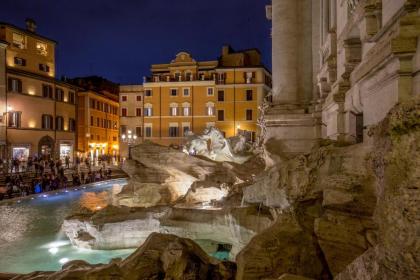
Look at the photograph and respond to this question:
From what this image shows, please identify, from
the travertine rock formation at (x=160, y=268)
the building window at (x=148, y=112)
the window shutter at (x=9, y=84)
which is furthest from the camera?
the building window at (x=148, y=112)

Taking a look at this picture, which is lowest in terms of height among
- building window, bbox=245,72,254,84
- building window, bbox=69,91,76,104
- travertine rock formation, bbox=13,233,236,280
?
travertine rock formation, bbox=13,233,236,280

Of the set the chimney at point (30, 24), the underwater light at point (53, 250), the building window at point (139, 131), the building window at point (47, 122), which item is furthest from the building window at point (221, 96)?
the underwater light at point (53, 250)

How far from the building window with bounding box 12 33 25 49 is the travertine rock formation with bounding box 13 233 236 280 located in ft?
104

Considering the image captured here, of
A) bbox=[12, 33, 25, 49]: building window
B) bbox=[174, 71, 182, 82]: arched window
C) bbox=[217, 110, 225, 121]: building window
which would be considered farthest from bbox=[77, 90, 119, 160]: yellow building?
bbox=[217, 110, 225, 121]: building window

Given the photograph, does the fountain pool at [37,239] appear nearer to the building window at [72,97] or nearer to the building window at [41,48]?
the building window at [41,48]

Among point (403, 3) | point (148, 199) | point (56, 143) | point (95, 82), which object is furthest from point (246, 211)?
point (95, 82)

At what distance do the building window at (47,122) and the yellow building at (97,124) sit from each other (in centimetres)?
548

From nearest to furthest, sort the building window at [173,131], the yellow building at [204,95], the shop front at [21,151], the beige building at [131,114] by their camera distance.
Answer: the shop front at [21,151]
the yellow building at [204,95]
the building window at [173,131]
the beige building at [131,114]

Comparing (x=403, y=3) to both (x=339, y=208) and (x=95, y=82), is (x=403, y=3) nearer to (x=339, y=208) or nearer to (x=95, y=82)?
(x=339, y=208)

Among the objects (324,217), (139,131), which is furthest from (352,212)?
(139,131)

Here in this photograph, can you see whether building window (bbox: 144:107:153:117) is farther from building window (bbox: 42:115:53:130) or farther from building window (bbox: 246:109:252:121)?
building window (bbox: 246:109:252:121)

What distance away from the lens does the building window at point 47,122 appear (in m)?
34.7

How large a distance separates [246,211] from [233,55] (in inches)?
1390

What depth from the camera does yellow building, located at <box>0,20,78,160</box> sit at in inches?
1208
